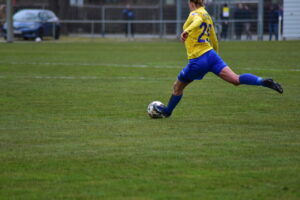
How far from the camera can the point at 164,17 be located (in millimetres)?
49250

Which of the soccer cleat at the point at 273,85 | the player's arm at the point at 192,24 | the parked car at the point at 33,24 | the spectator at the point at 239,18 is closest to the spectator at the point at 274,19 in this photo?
the spectator at the point at 239,18

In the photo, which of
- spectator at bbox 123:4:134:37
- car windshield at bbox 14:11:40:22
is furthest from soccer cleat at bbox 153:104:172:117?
spectator at bbox 123:4:134:37

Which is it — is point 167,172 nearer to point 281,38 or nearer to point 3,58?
point 3,58

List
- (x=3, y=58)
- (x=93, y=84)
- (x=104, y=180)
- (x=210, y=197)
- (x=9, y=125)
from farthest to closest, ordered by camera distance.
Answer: (x=3, y=58) → (x=93, y=84) → (x=9, y=125) → (x=104, y=180) → (x=210, y=197)

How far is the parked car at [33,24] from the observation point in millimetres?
43000

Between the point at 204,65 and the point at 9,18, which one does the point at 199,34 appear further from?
the point at 9,18

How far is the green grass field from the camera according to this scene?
21.4 ft

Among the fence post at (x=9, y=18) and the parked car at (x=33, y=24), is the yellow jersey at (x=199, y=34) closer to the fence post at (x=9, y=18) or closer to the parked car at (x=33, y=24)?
the fence post at (x=9, y=18)

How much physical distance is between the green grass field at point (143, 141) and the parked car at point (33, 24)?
25940mm

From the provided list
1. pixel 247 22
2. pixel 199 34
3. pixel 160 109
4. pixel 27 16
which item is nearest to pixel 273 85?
pixel 199 34

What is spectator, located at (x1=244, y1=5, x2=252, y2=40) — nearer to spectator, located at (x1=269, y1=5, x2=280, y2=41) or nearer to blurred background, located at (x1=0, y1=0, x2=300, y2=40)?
blurred background, located at (x1=0, y1=0, x2=300, y2=40)

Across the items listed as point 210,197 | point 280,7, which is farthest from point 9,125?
point 280,7

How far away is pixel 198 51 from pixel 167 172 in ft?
12.8

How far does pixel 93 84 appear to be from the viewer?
16.5m
